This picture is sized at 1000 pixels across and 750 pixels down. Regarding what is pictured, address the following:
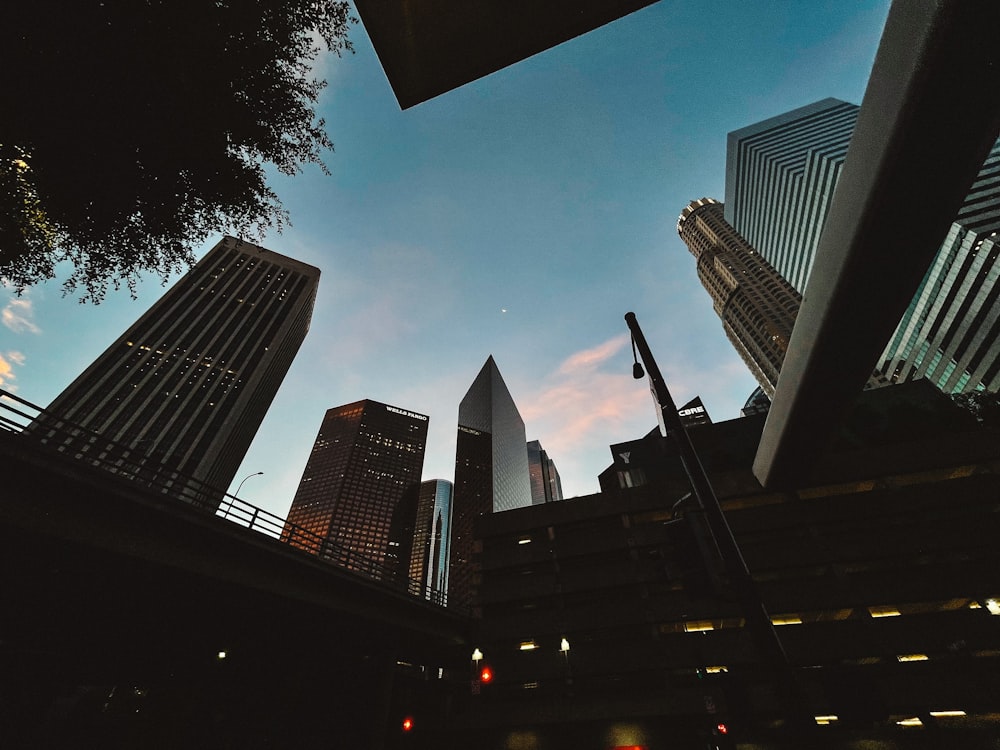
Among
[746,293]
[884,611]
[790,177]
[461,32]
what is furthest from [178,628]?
[790,177]

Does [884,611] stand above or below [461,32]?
below

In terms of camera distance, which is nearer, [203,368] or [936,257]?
[936,257]

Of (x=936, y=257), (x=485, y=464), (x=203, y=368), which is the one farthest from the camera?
(x=485, y=464)

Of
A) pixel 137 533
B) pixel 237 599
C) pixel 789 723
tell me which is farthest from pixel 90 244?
pixel 789 723

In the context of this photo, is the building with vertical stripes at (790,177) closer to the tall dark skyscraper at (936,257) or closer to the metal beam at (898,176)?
the tall dark skyscraper at (936,257)

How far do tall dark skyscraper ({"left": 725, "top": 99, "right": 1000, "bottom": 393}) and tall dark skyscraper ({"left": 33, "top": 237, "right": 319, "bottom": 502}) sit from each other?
105 metres

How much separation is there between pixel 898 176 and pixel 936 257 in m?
94.9

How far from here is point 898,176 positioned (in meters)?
8.47

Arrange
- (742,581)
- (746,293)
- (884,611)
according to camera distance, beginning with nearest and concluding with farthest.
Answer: (742,581) < (884,611) < (746,293)

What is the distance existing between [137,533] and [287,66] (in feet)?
48.5

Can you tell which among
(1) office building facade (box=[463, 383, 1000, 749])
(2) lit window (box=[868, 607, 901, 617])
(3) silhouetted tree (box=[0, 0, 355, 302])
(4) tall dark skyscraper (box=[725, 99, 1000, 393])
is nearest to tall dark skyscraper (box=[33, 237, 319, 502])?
(3) silhouetted tree (box=[0, 0, 355, 302])

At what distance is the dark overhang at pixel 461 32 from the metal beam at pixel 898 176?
17.3ft

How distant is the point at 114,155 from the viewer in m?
10.6

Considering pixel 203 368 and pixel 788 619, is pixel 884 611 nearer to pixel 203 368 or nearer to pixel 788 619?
pixel 788 619
